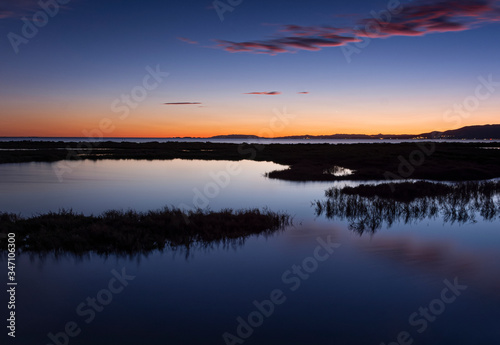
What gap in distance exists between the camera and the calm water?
8.08m

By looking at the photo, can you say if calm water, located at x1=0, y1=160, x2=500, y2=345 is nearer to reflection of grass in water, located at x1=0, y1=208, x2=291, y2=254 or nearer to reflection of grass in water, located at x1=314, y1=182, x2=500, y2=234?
reflection of grass in water, located at x1=0, y1=208, x2=291, y2=254

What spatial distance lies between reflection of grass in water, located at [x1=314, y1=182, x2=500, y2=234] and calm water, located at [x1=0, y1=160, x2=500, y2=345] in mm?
1912

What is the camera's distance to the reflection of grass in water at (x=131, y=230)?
1294 centimetres

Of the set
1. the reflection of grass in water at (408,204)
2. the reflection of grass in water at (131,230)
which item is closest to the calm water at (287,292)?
the reflection of grass in water at (131,230)

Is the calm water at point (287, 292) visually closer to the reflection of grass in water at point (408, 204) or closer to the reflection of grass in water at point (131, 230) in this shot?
the reflection of grass in water at point (131, 230)

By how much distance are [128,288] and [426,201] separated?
20.0 m

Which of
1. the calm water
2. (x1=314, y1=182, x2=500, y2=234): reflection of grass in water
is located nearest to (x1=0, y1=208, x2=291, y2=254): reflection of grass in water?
the calm water

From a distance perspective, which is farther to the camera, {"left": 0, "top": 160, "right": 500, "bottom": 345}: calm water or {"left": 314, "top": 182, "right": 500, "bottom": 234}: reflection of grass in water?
{"left": 314, "top": 182, "right": 500, "bottom": 234}: reflection of grass in water

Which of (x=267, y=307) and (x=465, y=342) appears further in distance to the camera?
(x=267, y=307)

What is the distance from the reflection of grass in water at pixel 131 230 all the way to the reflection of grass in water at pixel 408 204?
500 centimetres

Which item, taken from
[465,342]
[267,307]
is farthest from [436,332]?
[267,307]

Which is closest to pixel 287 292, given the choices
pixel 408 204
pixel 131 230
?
pixel 131 230

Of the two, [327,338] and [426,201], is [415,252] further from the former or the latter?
[426,201]

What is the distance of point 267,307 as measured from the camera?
30.6ft
